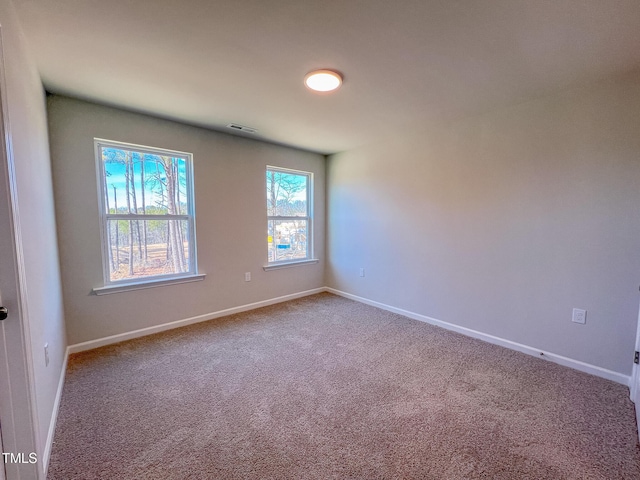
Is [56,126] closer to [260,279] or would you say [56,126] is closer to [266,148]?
[266,148]

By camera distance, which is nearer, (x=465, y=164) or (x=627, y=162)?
(x=627, y=162)

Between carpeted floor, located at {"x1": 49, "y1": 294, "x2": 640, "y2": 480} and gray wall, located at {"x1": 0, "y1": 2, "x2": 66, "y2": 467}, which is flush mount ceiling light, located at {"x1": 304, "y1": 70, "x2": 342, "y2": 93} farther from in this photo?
carpeted floor, located at {"x1": 49, "y1": 294, "x2": 640, "y2": 480}

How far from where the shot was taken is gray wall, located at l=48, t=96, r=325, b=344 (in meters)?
2.46

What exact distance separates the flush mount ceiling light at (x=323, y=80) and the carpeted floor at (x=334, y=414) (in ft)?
7.45

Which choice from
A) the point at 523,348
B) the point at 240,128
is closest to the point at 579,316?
the point at 523,348

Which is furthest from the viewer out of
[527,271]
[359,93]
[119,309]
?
[119,309]

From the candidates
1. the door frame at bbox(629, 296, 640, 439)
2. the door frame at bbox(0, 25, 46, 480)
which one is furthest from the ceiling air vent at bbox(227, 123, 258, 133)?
the door frame at bbox(629, 296, 640, 439)

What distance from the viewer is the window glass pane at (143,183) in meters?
2.72

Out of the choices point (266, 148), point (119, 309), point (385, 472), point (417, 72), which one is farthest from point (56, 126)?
point (385, 472)

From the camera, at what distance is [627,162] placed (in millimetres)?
2010

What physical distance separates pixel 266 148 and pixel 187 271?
1.91 metres

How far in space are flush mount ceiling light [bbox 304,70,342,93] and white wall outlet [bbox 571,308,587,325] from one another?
2.68 meters

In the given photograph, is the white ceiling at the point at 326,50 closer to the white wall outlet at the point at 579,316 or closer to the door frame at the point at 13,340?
the door frame at the point at 13,340

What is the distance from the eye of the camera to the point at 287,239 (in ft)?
13.8
